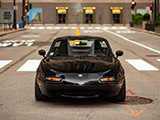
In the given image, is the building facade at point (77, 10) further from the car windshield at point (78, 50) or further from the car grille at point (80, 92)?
the car grille at point (80, 92)

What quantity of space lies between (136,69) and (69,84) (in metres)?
→ 6.67

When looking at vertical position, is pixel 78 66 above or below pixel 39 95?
above

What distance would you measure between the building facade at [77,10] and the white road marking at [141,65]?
2783 inches

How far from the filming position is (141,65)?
1452 cm

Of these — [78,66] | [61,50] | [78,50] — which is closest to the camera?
[78,66]

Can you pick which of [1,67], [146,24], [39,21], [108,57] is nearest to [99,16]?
[39,21]

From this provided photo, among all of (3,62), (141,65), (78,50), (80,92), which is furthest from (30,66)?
(80,92)

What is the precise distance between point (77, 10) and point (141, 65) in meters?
73.3

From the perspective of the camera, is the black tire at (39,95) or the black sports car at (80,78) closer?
the black sports car at (80,78)

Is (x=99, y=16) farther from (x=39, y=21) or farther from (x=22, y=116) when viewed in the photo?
(x=22, y=116)

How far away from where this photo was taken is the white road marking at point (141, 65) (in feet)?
43.6

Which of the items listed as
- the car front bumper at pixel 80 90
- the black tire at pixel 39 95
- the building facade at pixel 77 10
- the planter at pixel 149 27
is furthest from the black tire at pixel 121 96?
the building facade at pixel 77 10

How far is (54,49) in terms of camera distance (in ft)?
28.5

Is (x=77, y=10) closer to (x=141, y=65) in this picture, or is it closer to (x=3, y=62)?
(x=3, y=62)
